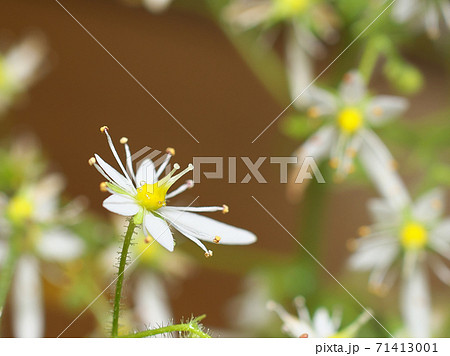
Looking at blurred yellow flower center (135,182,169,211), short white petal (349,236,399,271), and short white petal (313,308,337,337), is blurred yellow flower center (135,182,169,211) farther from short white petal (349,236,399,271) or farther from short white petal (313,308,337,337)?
short white petal (349,236,399,271)

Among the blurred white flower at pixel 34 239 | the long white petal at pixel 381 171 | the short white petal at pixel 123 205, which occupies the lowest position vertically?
the short white petal at pixel 123 205

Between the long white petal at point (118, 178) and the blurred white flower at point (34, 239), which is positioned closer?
the long white petal at point (118, 178)

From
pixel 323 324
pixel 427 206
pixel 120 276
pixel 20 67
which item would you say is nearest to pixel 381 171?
pixel 427 206

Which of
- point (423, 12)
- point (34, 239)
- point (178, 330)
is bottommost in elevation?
point (178, 330)

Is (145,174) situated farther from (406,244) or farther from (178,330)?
(406,244)

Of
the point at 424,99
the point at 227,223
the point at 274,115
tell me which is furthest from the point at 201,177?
the point at 424,99

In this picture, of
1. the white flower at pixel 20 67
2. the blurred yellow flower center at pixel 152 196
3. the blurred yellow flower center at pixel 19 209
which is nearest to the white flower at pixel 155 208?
the blurred yellow flower center at pixel 152 196

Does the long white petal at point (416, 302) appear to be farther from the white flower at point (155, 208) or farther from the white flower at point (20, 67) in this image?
the white flower at point (20, 67)
